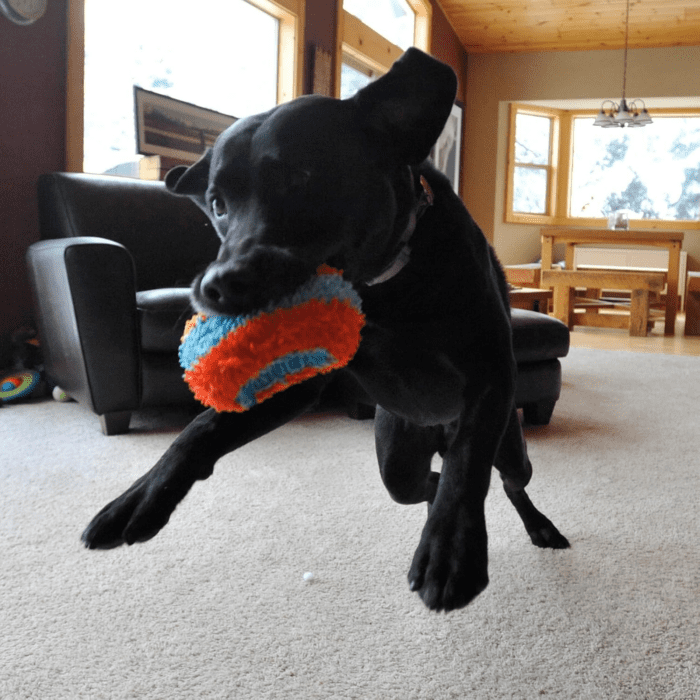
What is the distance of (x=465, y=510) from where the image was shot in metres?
0.79

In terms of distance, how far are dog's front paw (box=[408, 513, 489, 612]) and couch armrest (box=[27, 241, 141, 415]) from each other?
71.0 inches

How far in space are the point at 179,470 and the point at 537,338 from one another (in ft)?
6.45

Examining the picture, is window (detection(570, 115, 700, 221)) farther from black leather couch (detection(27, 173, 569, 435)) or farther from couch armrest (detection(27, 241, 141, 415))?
couch armrest (detection(27, 241, 141, 415))

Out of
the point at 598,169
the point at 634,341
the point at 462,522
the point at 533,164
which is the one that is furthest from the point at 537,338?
the point at 598,169

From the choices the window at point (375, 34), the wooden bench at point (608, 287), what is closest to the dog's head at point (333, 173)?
the window at point (375, 34)

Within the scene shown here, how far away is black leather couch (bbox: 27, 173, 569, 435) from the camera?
2.32 m

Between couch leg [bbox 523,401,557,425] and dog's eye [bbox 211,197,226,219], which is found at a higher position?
dog's eye [bbox 211,197,226,219]

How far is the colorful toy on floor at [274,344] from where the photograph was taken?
745 mm

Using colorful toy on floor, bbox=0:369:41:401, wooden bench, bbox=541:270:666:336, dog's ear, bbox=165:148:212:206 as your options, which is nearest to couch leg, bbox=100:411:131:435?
colorful toy on floor, bbox=0:369:41:401

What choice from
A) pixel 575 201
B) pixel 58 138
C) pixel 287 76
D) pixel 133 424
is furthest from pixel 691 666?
pixel 575 201

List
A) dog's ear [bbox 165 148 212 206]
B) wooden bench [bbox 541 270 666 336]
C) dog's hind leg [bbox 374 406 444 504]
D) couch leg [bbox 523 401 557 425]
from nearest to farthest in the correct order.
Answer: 1. dog's ear [bbox 165 148 212 206]
2. dog's hind leg [bbox 374 406 444 504]
3. couch leg [bbox 523 401 557 425]
4. wooden bench [bbox 541 270 666 336]

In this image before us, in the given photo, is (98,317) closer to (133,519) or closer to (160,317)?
(160,317)

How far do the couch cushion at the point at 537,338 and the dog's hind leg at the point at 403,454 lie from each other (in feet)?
4.35

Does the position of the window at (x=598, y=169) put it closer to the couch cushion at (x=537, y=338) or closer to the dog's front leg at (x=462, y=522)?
the couch cushion at (x=537, y=338)
